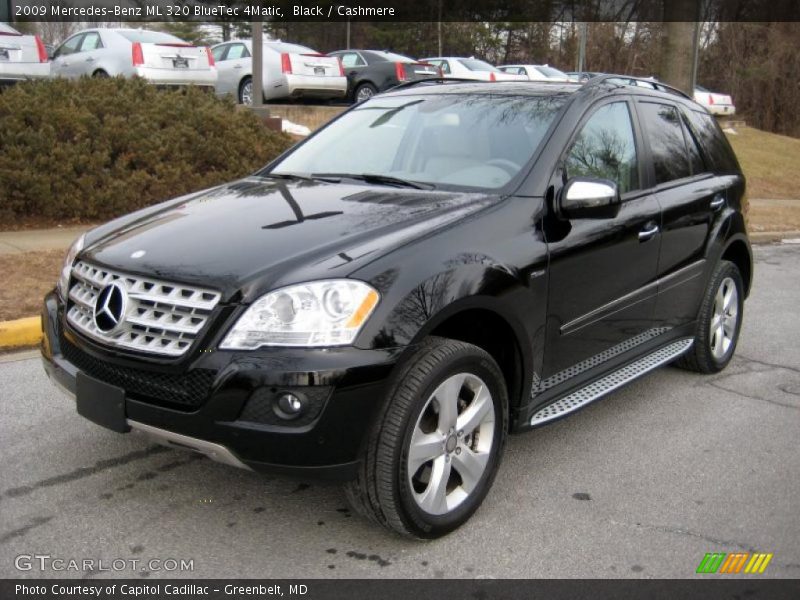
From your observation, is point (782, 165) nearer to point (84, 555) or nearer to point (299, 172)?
point (299, 172)

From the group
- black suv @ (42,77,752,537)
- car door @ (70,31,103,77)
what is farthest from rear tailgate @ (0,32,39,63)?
black suv @ (42,77,752,537)

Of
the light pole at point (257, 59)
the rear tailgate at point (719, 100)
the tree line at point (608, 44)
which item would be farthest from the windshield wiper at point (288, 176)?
the rear tailgate at point (719, 100)

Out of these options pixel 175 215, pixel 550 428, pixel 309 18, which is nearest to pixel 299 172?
pixel 175 215

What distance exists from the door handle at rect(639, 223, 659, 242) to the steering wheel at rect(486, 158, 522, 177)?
2.80 ft

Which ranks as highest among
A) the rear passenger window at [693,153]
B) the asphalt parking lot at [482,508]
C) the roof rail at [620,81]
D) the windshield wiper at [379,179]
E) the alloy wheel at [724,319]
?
the roof rail at [620,81]

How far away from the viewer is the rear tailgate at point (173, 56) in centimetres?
1462

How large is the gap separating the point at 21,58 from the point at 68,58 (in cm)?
364

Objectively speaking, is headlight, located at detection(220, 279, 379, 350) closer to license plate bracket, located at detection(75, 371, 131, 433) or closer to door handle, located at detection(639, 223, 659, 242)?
license plate bracket, located at detection(75, 371, 131, 433)

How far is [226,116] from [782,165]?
17.5 metres

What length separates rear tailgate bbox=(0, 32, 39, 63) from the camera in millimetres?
12352

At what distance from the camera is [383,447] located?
9.62 feet

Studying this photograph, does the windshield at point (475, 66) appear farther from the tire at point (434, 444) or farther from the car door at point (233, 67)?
the tire at point (434, 444)

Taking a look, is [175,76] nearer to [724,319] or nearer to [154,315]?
[724,319]

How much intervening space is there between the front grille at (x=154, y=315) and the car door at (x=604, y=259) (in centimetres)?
153
